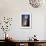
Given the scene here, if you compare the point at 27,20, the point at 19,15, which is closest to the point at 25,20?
the point at 27,20

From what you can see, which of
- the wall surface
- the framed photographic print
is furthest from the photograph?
the wall surface

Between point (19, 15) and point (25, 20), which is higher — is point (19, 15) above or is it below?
above

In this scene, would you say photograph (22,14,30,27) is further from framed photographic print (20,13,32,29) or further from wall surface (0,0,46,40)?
wall surface (0,0,46,40)

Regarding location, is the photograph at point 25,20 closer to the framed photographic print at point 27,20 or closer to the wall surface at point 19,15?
Answer: the framed photographic print at point 27,20

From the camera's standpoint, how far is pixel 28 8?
13.6 ft

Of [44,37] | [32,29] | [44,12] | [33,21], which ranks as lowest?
[44,37]

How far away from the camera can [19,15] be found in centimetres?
417

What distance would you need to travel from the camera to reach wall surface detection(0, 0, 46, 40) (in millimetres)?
4133

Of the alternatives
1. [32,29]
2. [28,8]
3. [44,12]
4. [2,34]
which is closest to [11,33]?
[2,34]

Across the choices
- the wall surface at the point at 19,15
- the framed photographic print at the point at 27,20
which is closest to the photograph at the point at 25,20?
the framed photographic print at the point at 27,20

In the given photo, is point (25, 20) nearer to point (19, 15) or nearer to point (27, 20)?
point (27, 20)

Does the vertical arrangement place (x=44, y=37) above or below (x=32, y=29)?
below

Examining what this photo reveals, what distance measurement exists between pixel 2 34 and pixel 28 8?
4.00ft

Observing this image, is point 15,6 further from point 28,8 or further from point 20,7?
point 28,8
